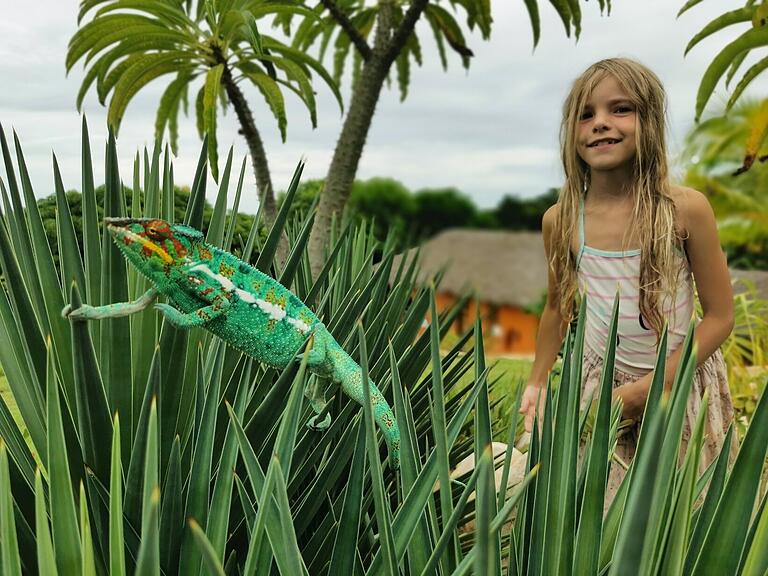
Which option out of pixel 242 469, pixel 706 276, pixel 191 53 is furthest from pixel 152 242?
pixel 191 53

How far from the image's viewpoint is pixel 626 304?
1781 mm

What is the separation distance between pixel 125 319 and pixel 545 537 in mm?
534

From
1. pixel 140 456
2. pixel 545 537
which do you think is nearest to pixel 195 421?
pixel 140 456

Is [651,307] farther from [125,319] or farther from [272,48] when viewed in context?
[272,48]

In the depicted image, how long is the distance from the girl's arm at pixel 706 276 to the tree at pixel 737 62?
2373mm

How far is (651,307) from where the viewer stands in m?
1.73

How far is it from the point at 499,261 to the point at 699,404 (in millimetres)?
16249

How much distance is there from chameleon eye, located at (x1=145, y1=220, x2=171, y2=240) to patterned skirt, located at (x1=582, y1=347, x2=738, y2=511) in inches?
54.4

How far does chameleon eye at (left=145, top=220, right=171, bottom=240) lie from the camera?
0.64m

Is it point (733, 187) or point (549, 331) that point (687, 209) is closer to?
point (549, 331)

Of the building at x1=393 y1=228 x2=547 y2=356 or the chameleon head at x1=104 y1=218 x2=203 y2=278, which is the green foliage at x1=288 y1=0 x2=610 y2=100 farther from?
the building at x1=393 y1=228 x2=547 y2=356

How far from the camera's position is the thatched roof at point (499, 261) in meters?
16.3

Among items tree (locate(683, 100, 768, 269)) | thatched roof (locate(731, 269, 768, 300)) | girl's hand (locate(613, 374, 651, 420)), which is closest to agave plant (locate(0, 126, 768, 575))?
girl's hand (locate(613, 374, 651, 420))

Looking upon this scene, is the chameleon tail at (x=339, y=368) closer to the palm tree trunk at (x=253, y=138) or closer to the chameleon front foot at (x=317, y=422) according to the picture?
the chameleon front foot at (x=317, y=422)
